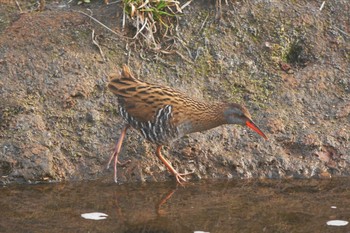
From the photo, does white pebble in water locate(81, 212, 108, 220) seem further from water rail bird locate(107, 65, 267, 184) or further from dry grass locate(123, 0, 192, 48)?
dry grass locate(123, 0, 192, 48)

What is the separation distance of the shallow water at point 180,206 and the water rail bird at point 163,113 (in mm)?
381

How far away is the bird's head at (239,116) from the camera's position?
789 centimetres

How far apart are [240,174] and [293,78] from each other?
4.83 feet

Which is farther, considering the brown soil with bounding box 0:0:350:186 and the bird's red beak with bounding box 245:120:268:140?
the brown soil with bounding box 0:0:350:186

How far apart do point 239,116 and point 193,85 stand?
1.08 meters

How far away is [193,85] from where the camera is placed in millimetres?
8875

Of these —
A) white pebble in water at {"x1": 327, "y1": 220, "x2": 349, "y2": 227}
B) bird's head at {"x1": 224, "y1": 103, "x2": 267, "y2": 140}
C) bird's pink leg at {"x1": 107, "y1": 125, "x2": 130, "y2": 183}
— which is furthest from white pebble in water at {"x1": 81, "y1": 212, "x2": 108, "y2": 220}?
white pebble in water at {"x1": 327, "y1": 220, "x2": 349, "y2": 227}

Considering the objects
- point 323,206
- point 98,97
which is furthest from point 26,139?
point 323,206

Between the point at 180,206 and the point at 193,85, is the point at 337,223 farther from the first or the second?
the point at 193,85

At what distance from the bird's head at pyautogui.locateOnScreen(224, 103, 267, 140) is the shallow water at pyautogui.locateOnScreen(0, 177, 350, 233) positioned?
1.79ft

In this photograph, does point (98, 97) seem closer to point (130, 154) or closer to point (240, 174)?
point (130, 154)

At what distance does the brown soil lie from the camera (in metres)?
8.10

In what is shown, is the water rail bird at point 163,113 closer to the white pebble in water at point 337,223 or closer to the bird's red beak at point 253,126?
the bird's red beak at point 253,126

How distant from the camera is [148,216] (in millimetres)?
7039
